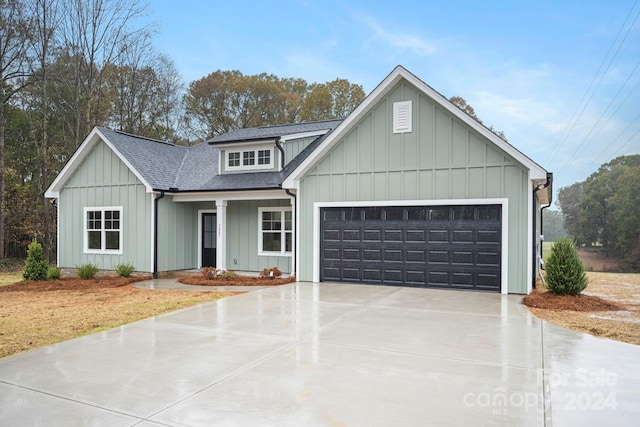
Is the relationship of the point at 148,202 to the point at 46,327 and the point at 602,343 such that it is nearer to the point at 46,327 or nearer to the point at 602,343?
the point at 46,327

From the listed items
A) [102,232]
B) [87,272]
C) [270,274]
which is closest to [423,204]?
[270,274]

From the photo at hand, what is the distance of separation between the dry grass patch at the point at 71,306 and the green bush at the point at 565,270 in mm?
7546

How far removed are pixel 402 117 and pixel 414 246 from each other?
11.1 ft

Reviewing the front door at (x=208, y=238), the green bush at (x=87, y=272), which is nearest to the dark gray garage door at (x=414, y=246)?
the front door at (x=208, y=238)

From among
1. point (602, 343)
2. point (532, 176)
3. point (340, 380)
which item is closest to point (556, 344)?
point (602, 343)

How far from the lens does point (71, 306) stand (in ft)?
32.5

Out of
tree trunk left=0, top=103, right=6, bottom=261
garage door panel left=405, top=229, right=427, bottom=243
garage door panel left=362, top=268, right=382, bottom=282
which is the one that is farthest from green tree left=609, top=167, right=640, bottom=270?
tree trunk left=0, top=103, right=6, bottom=261

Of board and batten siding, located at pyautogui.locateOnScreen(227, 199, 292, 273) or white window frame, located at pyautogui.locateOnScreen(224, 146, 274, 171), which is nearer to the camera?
board and batten siding, located at pyautogui.locateOnScreen(227, 199, 292, 273)

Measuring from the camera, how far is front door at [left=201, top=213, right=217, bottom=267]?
16.0 metres

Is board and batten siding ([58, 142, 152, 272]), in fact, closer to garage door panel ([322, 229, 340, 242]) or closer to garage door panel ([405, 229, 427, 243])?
garage door panel ([322, 229, 340, 242])

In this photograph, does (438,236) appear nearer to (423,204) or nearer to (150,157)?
(423,204)

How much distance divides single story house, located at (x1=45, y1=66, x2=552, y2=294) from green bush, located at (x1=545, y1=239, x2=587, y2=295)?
2.06ft

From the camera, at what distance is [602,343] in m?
6.23

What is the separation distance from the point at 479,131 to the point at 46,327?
9.82 metres
